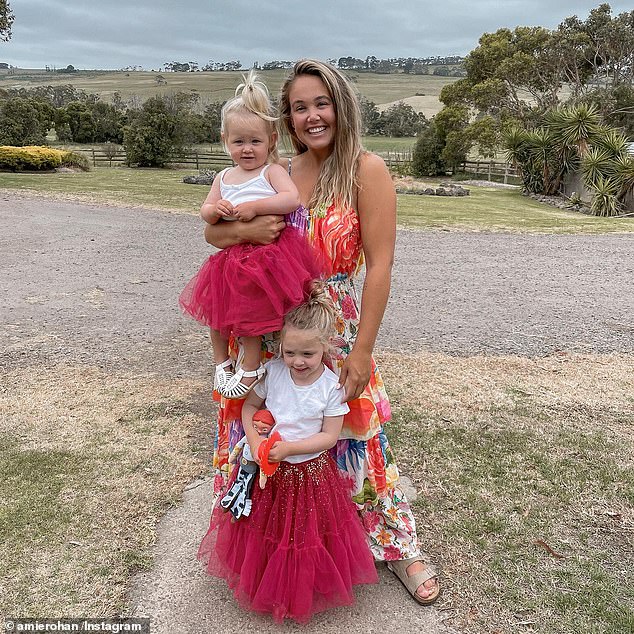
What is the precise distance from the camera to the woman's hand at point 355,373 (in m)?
2.16

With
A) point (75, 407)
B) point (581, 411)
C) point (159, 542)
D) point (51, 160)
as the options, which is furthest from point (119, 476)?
point (51, 160)

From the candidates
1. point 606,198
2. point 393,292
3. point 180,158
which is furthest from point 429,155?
point 393,292

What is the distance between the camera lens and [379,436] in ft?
8.13

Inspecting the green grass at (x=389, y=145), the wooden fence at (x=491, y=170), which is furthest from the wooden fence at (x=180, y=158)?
the wooden fence at (x=491, y=170)

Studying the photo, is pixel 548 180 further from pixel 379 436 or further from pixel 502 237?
pixel 379 436

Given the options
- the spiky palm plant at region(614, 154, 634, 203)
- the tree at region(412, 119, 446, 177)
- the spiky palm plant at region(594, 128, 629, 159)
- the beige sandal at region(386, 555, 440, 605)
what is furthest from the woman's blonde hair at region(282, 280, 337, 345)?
the tree at region(412, 119, 446, 177)

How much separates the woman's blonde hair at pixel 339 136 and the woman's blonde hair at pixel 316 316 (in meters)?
0.33

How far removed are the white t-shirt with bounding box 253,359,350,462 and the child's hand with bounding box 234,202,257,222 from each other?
597mm

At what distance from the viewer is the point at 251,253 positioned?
205 cm

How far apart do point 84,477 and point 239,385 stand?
171cm

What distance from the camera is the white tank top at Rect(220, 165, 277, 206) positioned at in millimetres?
2088

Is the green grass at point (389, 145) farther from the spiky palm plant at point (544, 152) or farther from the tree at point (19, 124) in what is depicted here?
the tree at point (19, 124)

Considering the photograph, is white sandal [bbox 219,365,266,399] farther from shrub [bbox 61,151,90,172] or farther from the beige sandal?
shrub [bbox 61,151,90,172]

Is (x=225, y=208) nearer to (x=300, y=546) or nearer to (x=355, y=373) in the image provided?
(x=355, y=373)
